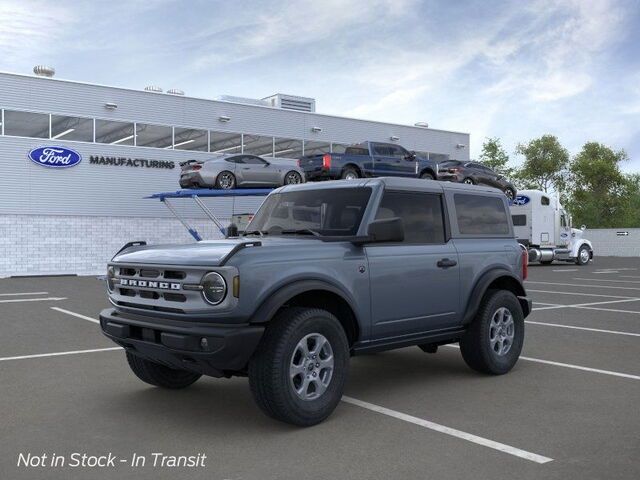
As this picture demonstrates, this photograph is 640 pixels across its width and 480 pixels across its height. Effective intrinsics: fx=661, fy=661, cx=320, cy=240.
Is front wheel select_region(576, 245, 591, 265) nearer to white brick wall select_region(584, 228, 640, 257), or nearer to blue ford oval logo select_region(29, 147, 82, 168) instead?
white brick wall select_region(584, 228, 640, 257)

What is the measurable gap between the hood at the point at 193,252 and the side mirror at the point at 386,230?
510 mm

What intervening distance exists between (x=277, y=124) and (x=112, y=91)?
826 centimetres

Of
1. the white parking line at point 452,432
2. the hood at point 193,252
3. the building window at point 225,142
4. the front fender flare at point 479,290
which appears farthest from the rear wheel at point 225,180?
the white parking line at point 452,432

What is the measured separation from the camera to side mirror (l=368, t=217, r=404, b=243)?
533 cm

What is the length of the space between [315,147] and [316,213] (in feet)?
94.2

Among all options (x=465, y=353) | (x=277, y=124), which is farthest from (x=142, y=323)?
(x=277, y=124)

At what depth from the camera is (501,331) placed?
6.94m

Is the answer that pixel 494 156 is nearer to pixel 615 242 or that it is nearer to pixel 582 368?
pixel 615 242

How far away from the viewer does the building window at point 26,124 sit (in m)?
26.2

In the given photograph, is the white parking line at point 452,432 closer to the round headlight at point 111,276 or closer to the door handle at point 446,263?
the door handle at point 446,263

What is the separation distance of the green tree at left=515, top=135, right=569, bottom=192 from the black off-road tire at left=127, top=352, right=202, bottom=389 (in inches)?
2633

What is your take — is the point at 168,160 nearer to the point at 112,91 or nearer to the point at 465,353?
the point at 112,91

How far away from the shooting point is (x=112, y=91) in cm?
2861

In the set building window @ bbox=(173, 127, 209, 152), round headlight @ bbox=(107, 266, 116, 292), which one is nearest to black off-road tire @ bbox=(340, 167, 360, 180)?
building window @ bbox=(173, 127, 209, 152)
